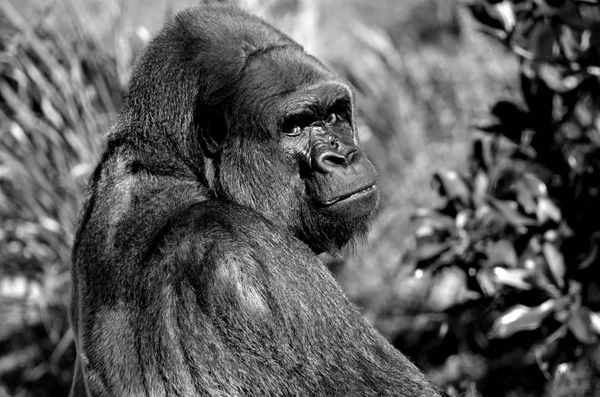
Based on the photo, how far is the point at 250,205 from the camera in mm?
3414

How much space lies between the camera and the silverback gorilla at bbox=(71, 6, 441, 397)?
113 inches

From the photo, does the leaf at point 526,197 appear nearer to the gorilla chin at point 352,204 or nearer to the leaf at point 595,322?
the leaf at point 595,322

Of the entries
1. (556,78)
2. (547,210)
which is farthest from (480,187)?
(556,78)

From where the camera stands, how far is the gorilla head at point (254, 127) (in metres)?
3.36

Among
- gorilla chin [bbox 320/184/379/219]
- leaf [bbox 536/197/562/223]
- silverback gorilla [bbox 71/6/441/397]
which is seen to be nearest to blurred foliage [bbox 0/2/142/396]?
silverback gorilla [bbox 71/6/441/397]

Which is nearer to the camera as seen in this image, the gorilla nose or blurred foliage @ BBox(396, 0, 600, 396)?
the gorilla nose

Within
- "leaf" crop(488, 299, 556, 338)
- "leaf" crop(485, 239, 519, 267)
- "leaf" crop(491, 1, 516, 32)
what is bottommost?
"leaf" crop(488, 299, 556, 338)

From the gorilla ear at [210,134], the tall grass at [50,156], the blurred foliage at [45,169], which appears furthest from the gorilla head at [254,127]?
the blurred foliage at [45,169]

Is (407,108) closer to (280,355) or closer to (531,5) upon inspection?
(531,5)

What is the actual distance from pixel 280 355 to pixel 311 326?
0.14 m

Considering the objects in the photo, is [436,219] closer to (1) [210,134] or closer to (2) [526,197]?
(2) [526,197]

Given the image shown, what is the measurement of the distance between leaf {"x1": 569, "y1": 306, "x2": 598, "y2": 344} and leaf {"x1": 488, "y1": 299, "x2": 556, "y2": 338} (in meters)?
0.11

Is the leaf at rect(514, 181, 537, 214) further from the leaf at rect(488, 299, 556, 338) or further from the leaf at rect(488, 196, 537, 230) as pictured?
the leaf at rect(488, 299, 556, 338)

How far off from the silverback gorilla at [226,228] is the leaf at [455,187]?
954 mm
